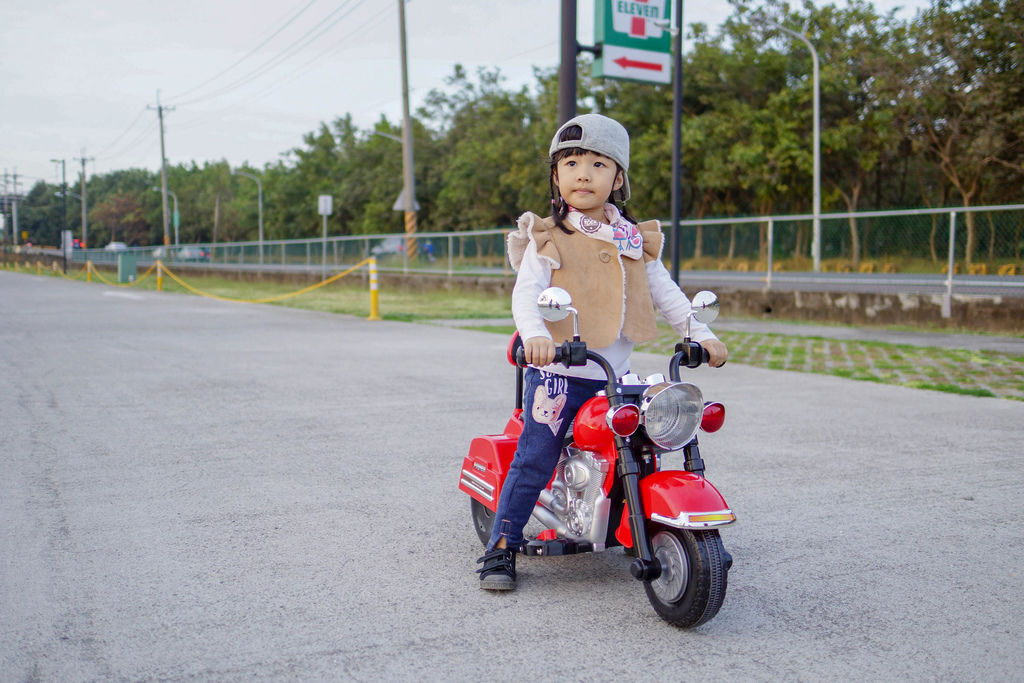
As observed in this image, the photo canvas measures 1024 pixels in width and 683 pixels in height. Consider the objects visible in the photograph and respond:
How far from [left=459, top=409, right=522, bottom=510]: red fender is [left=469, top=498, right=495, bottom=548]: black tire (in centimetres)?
8

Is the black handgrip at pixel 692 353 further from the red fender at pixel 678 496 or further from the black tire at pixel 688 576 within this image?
the black tire at pixel 688 576

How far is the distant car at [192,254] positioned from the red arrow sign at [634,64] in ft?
112

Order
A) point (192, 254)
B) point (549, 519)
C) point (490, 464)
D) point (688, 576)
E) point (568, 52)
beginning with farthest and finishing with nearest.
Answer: point (192, 254), point (568, 52), point (490, 464), point (549, 519), point (688, 576)

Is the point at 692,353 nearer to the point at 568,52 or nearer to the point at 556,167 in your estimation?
the point at 556,167

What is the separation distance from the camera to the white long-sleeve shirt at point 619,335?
128 inches

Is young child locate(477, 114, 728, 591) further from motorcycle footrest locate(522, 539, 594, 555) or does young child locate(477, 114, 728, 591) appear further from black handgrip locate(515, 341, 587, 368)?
black handgrip locate(515, 341, 587, 368)

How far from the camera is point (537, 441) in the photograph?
3377 millimetres

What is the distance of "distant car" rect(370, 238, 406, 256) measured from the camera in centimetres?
2747

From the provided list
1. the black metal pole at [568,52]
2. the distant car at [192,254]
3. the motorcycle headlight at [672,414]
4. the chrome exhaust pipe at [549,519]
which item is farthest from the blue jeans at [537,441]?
the distant car at [192,254]

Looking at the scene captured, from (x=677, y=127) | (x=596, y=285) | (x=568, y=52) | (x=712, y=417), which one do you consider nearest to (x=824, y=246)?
(x=677, y=127)

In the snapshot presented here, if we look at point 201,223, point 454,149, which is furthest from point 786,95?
point 201,223

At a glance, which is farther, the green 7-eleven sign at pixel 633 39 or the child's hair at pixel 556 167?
the green 7-eleven sign at pixel 633 39

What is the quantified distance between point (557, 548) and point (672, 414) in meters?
0.73

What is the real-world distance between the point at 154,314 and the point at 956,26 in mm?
25841
